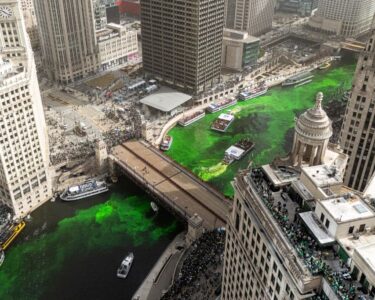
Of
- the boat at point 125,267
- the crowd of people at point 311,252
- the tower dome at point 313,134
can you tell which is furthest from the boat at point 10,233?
the tower dome at point 313,134

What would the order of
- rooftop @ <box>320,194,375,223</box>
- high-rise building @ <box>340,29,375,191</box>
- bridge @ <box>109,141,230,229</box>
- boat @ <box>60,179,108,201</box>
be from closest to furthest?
rooftop @ <box>320,194,375,223</box>
high-rise building @ <box>340,29,375,191</box>
bridge @ <box>109,141,230,229</box>
boat @ <box>60,179,108,201</box>

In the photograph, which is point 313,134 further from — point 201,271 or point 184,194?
point 184,194

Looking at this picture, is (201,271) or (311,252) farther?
(201,271)

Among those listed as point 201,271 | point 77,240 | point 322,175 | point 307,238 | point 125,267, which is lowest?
point 77,240

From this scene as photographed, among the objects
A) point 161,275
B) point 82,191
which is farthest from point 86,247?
point 161,275

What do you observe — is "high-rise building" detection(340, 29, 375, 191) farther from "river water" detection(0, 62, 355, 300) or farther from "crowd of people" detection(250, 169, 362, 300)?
"crowd of people" detection(250, 169, 362, 300)

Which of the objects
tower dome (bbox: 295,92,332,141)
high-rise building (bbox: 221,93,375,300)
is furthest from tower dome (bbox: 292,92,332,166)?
high-rise building (bbox: 221,93,375,300)

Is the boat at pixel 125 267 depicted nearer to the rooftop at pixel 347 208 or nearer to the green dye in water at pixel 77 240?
the green dye in water at pixel 77 240
